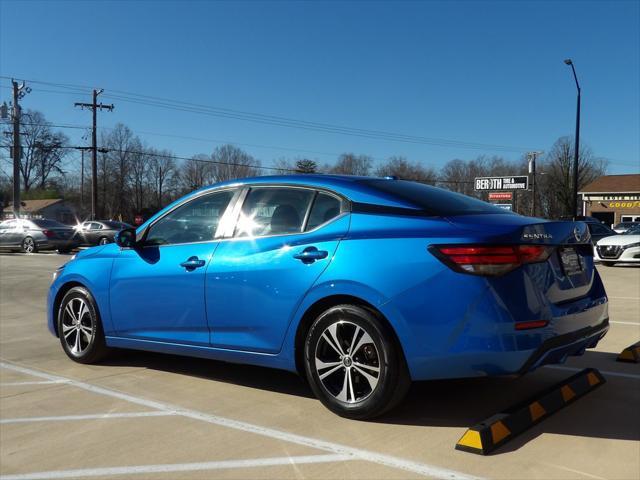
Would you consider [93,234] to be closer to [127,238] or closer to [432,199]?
[127,238]

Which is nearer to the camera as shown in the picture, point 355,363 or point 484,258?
point 484,258

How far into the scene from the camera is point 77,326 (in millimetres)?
5582

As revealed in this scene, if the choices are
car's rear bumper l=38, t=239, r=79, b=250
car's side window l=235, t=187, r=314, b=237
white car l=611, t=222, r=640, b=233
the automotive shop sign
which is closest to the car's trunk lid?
car's side window l=235, t=187, r=314, b=237

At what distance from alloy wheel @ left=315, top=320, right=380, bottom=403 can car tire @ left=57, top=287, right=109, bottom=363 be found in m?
2.47

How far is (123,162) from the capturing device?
274ft

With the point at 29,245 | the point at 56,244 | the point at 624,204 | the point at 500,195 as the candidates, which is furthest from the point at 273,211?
the point at 624,204

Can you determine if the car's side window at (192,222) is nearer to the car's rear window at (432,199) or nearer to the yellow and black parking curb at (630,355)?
the car's rear window at (432,199)

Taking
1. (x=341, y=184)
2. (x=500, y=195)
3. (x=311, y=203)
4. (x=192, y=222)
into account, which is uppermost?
(x=500, y=195)

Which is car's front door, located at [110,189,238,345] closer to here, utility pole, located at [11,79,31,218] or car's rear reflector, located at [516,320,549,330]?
car's rear reflector, located at [516,320,549,330]

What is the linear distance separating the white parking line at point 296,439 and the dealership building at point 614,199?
57.0m

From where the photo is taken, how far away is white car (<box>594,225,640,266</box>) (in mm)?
16953

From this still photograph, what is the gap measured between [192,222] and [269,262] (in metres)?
1.05

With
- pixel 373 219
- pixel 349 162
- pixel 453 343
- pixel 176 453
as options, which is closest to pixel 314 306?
pixel 373 219

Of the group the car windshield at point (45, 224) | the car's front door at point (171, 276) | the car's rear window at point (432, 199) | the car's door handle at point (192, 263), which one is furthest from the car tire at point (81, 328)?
the car windshield at point (45, 224)
